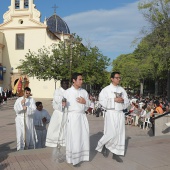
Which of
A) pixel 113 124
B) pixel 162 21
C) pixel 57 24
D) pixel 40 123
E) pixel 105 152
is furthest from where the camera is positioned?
pixel 57 24

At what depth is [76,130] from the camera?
19.1 feet

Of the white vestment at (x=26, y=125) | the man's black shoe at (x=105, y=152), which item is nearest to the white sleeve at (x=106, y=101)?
the man's black shoe at (x=105, y=152)

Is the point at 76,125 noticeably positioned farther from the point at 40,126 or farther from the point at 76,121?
the point at 40,126

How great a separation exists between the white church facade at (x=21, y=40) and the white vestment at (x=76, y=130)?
35.1 meters

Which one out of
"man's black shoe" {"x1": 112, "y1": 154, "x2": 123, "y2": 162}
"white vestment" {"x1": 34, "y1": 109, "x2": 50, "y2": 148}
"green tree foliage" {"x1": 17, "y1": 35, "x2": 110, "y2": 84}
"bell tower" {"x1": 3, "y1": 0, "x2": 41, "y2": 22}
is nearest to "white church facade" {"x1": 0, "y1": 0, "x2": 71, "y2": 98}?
"bell tower" {"x1": 3, "y1": 0, "x2": 41, "y2": 22}

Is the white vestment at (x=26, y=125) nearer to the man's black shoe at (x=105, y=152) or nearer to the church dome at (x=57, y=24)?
the man's black shoe at (x=105, y=152)

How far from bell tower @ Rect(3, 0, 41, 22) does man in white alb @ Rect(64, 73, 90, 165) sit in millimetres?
37582

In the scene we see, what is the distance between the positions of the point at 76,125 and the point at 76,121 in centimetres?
8

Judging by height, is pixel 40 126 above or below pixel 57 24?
below

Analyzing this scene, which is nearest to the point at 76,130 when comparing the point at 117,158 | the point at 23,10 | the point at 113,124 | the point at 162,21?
the point at 113,124

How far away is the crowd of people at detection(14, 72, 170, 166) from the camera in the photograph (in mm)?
5891

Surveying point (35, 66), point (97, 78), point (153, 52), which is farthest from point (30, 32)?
point (153, 52)

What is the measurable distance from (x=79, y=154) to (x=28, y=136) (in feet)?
6.94

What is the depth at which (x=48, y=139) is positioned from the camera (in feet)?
23.9
